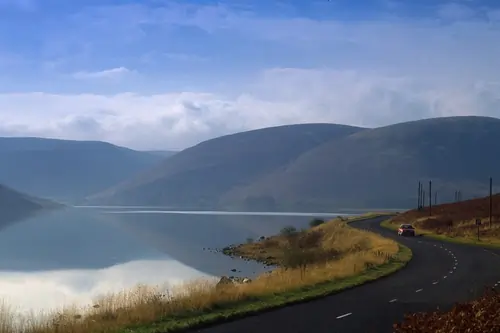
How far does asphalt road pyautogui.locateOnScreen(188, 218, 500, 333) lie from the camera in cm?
1379

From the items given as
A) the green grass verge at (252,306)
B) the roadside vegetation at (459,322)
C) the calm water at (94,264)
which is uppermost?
the roadside vegetation at (459,322)

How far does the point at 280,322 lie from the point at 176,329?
2.19 metres

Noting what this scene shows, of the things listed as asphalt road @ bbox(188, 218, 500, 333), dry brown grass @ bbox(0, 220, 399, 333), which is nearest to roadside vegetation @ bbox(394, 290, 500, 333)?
asphalt road @ bbox(188, 218, 500, 333)

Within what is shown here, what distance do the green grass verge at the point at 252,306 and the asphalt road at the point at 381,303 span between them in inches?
12.6

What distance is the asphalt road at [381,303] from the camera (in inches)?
543

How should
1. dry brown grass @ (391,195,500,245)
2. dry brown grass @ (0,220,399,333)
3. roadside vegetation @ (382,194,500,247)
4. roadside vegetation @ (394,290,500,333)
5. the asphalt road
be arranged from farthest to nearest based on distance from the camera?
dry brown grass @ (391,195,500,245) → roadside vegetation @ (382,194,500,247) → dry brown grass @ (0,220,399,333) → the asphalt road → roadside vegetation @ (394,290,500,333)

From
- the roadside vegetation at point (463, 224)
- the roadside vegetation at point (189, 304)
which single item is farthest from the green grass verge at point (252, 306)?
the roadside vegetation at point (463, 224)

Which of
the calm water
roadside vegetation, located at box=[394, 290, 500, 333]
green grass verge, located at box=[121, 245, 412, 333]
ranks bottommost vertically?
the calm water

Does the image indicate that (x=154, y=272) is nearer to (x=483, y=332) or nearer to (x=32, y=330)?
(x=32, y=330)

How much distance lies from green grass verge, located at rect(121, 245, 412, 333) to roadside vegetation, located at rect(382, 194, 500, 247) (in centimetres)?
2841

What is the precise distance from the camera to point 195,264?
62.8m

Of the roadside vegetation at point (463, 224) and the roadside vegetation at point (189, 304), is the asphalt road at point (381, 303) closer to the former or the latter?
the roadside vegetation at point (189, 304)

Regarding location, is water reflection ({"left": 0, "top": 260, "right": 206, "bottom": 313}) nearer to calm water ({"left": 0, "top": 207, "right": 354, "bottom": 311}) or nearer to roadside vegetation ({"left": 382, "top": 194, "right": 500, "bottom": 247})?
calm water ({"left": 0, "top": 207, "right": 354, "bottom": 311})

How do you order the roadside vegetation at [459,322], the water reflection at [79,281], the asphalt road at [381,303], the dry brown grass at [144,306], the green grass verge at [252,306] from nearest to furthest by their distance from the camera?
the roadside vegetation at [459,322] < the asphalt road at [381,303] < the green grass verge at [252,306] < the dry brown grass at [144,306] < the water reflection at [79,281]
